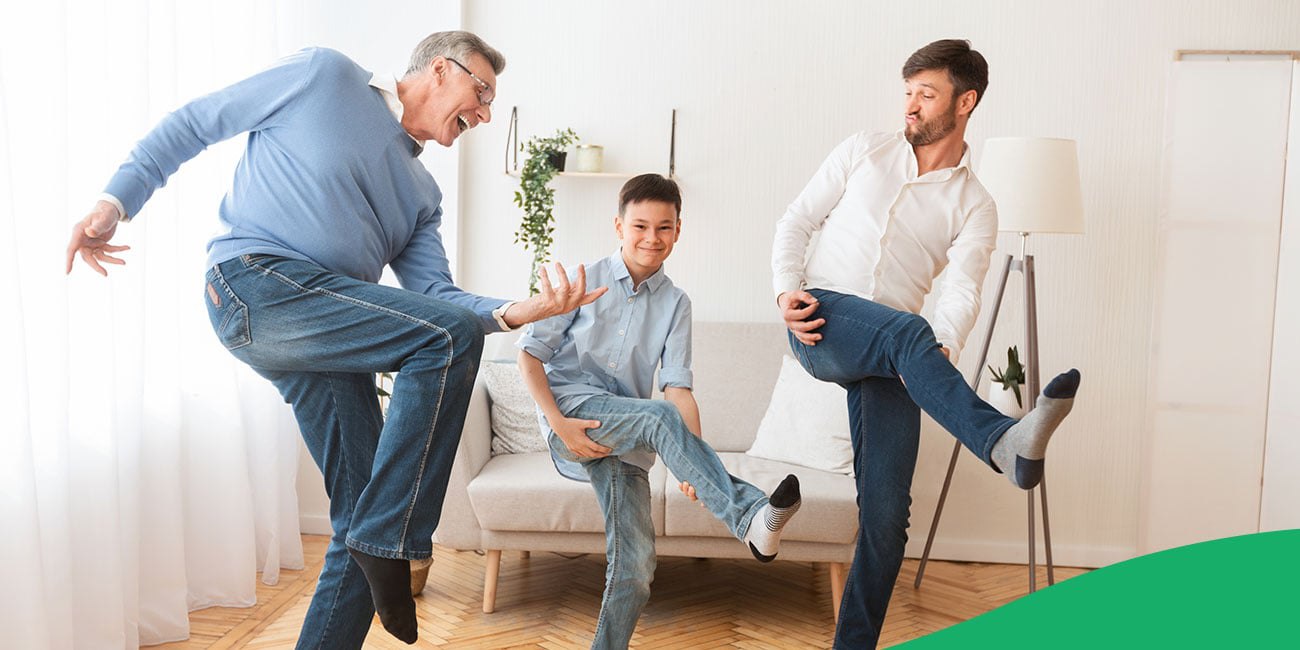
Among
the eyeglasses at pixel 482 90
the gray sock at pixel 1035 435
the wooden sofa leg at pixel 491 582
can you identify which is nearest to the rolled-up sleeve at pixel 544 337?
the eyeglasses at pixel 482 90

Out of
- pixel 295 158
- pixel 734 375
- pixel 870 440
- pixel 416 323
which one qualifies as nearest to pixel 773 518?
pixel 870 440

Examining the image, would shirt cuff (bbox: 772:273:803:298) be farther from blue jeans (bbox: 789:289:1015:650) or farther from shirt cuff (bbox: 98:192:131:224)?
shirt cuff (bbox: 98:192:131:224)

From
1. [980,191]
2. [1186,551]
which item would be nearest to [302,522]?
[980,191]

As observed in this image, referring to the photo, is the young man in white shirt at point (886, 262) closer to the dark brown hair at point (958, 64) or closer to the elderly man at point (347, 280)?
the dark brown hair at point (958, 64)

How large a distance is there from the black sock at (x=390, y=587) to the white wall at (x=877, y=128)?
8.14ft

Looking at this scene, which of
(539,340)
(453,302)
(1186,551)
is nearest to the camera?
(1186,551)

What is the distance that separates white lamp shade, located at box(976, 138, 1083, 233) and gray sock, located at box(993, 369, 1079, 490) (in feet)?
6.06

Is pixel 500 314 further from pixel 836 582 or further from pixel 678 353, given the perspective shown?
pixel 836 582

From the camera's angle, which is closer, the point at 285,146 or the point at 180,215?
the point at 285,146

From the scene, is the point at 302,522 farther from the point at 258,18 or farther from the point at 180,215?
the point at 258,18

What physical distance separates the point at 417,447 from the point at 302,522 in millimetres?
2654

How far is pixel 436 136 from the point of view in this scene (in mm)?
2066

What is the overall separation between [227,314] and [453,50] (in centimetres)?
67

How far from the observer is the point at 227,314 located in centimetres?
181
